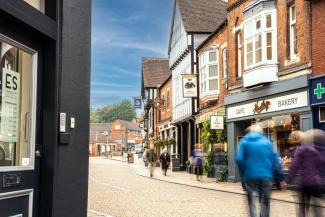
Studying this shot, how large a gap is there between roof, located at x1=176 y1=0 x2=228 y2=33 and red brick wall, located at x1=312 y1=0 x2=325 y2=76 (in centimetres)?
1707

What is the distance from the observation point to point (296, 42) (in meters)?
18.8

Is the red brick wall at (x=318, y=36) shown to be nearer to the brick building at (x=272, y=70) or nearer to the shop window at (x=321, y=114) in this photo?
the brick building at (x=272, y=70)

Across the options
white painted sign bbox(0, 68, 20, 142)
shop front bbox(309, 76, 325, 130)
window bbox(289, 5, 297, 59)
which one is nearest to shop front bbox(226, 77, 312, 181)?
shop front bbox(309, 76, 325, 130)

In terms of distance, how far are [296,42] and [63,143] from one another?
14929mm

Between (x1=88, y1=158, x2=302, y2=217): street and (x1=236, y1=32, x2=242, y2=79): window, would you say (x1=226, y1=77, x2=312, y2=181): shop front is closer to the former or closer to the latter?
(x1=236, y1=32, x2=242, y2=79): window

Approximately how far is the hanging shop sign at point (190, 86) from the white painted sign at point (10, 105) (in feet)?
85.5

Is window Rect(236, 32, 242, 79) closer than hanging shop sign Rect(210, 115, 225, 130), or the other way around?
window Rect(236, 32, 242, 79)

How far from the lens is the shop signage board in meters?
16.8

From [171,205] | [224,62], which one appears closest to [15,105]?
[171,205]

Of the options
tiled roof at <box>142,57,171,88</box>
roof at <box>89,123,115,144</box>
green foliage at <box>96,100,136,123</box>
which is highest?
green foliage at <box>96,100,136,123</box>

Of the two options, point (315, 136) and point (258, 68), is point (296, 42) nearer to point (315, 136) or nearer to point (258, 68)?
point (258, 68)

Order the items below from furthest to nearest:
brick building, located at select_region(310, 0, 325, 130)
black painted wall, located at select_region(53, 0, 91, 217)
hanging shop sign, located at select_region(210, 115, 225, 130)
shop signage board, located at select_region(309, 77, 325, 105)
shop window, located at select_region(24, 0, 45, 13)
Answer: hanging shop sign, located at select_region(210, 115, 225, 130), brick building, located at select_region(310, 0, 325, 130), shop signage board, located at select_region(309, 77, 325, 105), black painted wall, located at select_region(53, 0, 91, 217), shop window, located at select_region(24, 0, 45, 13)

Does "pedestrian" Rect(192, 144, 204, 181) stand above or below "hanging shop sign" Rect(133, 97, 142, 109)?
below

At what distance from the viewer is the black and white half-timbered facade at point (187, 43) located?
1347 inches
